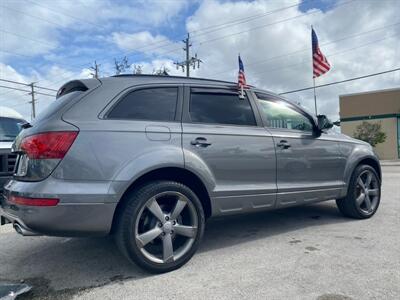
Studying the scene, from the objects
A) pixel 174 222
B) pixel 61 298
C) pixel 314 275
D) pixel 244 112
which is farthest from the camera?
pixel 244 112

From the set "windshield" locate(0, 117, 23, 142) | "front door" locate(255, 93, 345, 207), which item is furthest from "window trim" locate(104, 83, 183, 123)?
"windshield" locate(0, 117, 23, 142)

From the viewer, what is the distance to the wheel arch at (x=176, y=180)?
10.6 feet

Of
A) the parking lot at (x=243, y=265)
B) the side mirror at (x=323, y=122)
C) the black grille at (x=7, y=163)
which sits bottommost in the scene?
the parking lot at (x=243, y=265)

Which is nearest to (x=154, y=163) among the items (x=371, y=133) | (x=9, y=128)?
(x=9, y=128)

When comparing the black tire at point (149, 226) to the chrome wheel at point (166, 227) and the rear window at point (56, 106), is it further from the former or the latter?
the rear window at point (56, 106)

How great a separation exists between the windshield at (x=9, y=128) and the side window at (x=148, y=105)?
→ 14.1 feet

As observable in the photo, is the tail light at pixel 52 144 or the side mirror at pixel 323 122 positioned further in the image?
the side mirror at pixel 323 122

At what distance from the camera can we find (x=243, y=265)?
3.52 metres

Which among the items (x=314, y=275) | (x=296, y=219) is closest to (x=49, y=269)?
(x=314, y=275)

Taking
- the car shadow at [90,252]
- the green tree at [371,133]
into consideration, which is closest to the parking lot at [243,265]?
the car shadow at [90,252]

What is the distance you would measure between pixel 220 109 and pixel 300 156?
1199 millimetres

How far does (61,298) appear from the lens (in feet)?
9.66

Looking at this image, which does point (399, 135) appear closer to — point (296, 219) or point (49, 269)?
point (296, 219)

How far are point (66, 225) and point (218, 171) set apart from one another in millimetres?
1518
